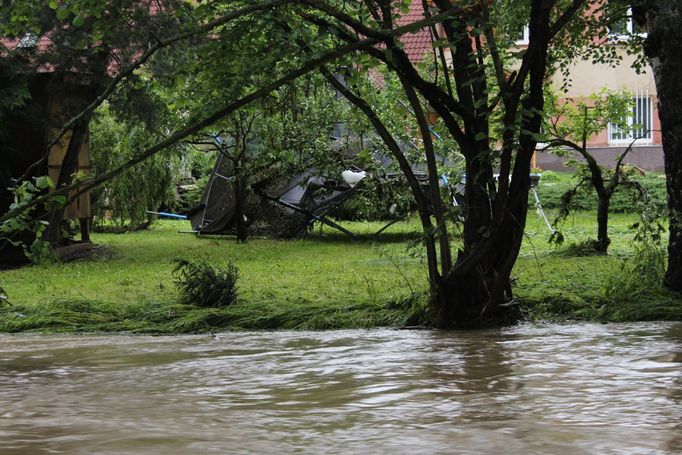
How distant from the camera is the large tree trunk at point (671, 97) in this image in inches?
382

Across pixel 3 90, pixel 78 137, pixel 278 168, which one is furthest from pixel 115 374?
pixel 278 168

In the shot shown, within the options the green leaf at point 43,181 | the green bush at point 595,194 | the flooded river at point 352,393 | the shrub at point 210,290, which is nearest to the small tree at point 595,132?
the shrub at point 210,290

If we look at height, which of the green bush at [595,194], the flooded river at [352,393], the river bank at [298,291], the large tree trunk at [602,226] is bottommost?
the flooded river at [352,393]

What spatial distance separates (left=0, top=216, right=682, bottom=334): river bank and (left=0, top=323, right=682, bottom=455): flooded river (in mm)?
792

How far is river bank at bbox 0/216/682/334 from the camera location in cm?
952

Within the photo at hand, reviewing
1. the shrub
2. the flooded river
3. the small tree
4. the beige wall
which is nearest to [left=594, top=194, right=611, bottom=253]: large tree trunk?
the small tree

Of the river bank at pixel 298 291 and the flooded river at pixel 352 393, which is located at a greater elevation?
the river bank at pixel 298 291

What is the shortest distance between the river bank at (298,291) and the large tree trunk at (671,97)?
1.53ft

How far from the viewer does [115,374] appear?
6.82 meters

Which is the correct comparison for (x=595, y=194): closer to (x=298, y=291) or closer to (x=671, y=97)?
(x=298, y=291)

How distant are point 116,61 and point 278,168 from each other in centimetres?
517

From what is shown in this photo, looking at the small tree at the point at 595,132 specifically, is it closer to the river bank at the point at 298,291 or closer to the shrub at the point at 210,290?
the river bank at the point at 298,291

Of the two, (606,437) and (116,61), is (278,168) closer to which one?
(116,61)

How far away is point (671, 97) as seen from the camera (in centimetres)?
978
